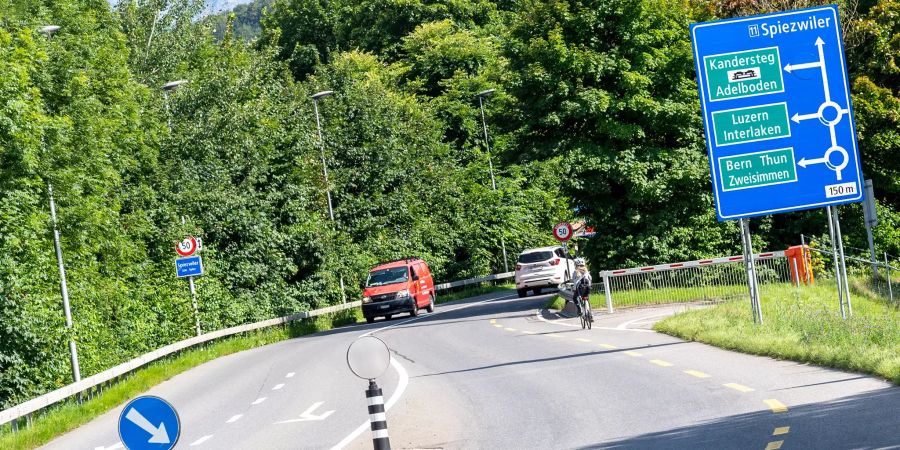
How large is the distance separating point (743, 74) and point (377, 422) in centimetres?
1261

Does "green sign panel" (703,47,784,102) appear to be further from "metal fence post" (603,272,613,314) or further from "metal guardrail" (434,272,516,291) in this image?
"metal guardrail" (434,272,516,291)

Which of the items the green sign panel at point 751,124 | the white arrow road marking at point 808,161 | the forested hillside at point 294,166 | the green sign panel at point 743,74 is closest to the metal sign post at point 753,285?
the white arrow road marking at point 808,161

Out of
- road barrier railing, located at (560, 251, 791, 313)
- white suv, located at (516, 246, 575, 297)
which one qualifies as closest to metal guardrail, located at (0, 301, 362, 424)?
white suv, located at (516, 246, 575, 297)

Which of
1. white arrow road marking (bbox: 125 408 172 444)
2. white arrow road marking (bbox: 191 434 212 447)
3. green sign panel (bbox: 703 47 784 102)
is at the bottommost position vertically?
white arrow road marking (bbox: 191 434 212 447)

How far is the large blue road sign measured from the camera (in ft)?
67.8

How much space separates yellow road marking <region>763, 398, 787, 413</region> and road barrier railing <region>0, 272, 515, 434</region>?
1031cm

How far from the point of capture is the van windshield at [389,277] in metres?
42.9

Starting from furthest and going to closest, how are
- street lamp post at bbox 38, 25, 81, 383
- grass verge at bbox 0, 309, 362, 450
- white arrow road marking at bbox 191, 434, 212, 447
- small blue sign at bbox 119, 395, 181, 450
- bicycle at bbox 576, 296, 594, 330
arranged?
bicycle at bbox 576, 296, 594, 330 < street lamp post at bbox 38, 25, 81, 383 < grass verge at bbox 0, 309, 362, 450 < white arrow road marking at bbox 191, 434, 212, 447 < small blue sign at bbox 119, 395, 181, 450

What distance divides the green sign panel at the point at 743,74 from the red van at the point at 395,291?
22.1m

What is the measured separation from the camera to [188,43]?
62156 mm

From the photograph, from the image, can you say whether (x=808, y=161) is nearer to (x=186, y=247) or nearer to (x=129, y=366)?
(x=129, y=366)

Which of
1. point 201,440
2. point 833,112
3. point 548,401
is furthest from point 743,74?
point 201,440

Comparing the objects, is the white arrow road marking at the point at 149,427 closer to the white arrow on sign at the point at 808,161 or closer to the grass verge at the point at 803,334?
the grass verge at the point at 803,334

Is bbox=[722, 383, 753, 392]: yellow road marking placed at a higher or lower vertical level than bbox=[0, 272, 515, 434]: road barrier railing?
lower
